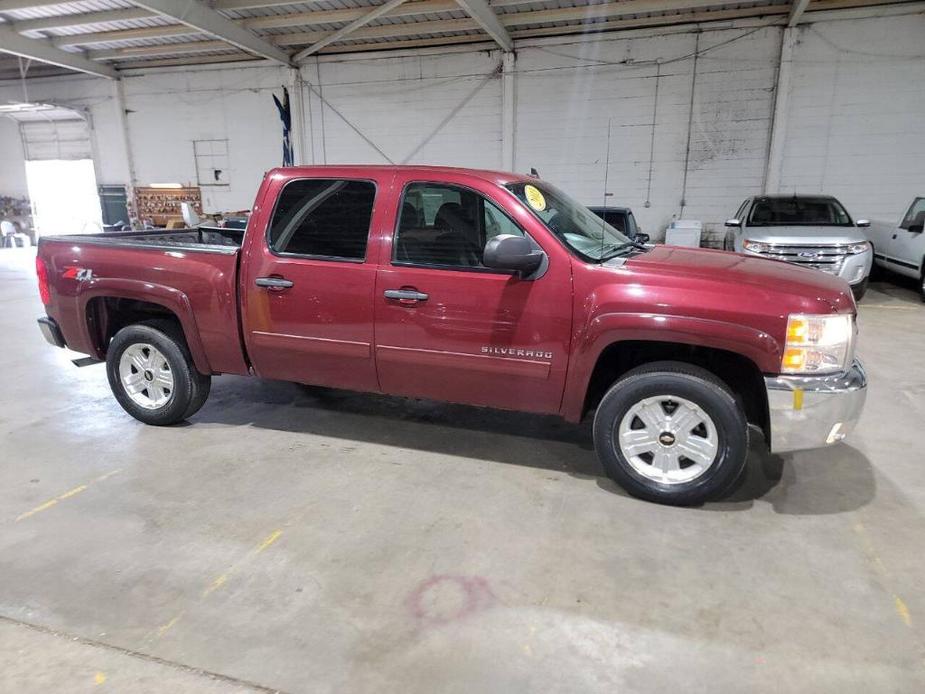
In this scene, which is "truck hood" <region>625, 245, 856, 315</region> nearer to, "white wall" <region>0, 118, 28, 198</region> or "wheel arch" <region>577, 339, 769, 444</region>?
"wheel arch" <region>577, 339, 769, 444</region>

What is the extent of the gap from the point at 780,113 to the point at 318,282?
11.5 m

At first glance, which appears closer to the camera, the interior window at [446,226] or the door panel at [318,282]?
the interior window at [446,226]

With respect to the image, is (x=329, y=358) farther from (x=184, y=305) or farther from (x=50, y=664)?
(x=50, y=664)

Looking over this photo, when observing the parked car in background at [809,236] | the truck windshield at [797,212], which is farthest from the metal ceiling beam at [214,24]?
the truck windshield at [797,212]

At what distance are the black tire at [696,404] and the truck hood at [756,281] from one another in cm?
44

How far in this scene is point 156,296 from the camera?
385 cm

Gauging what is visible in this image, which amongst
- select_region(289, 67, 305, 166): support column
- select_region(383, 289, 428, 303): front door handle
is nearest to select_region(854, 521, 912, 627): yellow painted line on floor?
select_region(383, 289, 428, 303): front door handle

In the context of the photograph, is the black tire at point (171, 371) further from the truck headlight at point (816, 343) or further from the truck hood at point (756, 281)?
the truck headlight at point (816, 343)

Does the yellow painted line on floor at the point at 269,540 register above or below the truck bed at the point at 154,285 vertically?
below

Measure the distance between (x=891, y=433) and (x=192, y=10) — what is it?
42.4ft

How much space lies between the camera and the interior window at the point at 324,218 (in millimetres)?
3465

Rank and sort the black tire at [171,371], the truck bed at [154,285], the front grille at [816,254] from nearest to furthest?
the truck bed at [154,285], the black tire at [171,371], the front grille at [816,254]

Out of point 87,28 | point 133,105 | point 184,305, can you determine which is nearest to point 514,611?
point 184,305

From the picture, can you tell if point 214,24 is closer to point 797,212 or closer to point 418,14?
point 418,14
